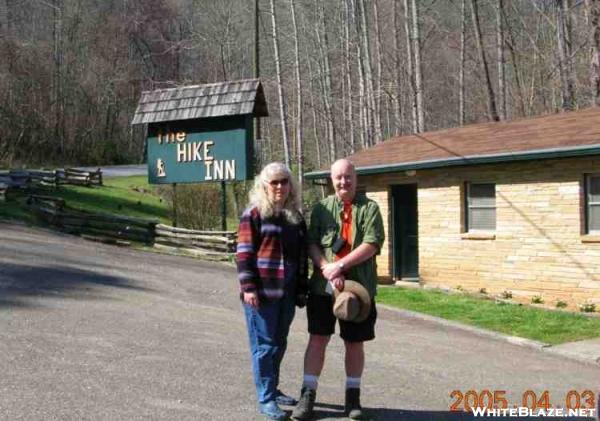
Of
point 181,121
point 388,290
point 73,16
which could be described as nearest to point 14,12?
point 73,16

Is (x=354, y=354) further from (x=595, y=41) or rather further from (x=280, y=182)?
(x=595, y=41)

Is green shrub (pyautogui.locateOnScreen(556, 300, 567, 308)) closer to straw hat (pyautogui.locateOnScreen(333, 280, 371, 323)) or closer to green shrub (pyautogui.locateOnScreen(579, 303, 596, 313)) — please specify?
green shrub (pyautogui.locateOnScreen(579, 303, 596, 313))

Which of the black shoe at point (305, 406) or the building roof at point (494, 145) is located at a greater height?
the building roof at point (494, 145)

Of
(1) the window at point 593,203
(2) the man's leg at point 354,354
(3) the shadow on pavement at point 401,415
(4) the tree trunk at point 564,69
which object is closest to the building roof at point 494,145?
(1) the window at point 593,203

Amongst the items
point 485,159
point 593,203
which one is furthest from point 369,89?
point 593,203

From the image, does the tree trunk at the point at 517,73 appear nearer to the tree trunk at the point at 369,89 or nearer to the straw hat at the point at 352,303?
the tree trunk at the point at 369,89

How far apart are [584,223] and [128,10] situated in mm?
46553

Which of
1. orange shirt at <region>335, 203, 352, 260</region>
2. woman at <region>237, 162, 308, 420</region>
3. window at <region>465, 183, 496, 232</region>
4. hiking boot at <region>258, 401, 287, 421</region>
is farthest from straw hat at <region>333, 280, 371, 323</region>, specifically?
window at <region>465, 183, 496, 232</region>

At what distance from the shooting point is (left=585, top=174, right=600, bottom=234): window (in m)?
13.8

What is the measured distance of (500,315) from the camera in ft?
42.8

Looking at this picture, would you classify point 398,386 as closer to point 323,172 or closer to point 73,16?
point 323,172

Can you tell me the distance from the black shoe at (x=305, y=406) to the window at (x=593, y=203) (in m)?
9.49

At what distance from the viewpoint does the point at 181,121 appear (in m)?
20.5

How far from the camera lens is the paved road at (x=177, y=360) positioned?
245 inches
